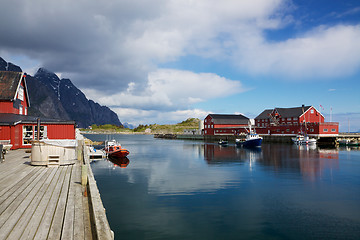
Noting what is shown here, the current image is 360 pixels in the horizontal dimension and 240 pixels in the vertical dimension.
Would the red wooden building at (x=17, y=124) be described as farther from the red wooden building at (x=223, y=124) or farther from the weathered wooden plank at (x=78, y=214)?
the red wooden building at (x=223, y=124)

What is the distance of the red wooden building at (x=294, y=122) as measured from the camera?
81.8 metres

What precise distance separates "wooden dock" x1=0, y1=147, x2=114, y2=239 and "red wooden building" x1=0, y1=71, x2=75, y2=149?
1420cm

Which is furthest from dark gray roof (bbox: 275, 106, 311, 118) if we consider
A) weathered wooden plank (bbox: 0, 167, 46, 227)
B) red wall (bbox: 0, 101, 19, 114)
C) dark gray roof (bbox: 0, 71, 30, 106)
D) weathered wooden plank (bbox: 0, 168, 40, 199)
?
weathered wooden plank (bbox: 0, 167, 46, 227)

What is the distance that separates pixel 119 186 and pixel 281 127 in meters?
84.7

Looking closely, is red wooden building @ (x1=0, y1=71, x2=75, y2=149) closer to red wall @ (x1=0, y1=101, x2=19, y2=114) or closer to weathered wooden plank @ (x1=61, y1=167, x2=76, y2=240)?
red wall @ (x1=0, y1=101, x2=19, y2=114)

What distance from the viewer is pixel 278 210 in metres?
15.3

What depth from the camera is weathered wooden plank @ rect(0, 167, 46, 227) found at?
7.76 metres

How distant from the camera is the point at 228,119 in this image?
11688 centimetres

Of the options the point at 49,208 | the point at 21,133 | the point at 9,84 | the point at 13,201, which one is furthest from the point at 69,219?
the point at 9,84

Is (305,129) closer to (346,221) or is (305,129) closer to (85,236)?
(346,221)

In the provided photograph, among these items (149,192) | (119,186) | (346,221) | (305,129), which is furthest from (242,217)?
(305,129)

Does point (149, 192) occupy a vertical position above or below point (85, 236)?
below

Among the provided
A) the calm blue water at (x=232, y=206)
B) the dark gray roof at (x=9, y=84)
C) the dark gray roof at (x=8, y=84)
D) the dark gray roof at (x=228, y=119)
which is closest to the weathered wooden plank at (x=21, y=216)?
the calm blue water at (x=232, y=206)

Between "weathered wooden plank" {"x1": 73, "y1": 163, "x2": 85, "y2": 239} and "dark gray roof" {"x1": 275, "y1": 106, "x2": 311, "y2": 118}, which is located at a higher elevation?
"dark gray roof" {"x1": 275, "y1": 106, "x2": 311, "y2": 118}
